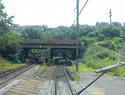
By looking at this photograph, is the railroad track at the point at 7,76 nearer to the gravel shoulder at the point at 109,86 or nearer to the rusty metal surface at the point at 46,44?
the gravel shoulder at the point at 109,86

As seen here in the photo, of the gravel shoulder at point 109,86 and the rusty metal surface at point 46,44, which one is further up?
the rusty metal surface at point 46,44

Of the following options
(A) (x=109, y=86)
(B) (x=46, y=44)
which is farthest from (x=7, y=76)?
(B) (x=46, y=44)

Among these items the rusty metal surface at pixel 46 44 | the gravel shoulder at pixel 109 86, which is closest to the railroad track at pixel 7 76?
the gravel shoulder at pixel 109 86

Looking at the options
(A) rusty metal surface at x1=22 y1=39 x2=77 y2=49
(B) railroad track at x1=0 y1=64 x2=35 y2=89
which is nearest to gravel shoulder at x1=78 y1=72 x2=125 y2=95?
(B) railroad track at x1=0 y1=64 x2=35 y2=89

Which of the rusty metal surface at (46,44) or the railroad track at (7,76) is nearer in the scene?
the railroad track at (7,76)

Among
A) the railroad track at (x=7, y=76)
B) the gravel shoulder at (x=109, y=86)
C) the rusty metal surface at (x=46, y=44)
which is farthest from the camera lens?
the rusty metal surface at (x=46, y=44)

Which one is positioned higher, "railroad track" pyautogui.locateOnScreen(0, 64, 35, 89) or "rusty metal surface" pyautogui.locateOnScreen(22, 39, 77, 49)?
"rusty metal surface" pyautogui.locateOnScreen(22, 39, 77, 49)

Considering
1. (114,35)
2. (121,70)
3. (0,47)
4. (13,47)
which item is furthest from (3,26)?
(114,35)

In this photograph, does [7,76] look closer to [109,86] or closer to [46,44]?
[109,86]

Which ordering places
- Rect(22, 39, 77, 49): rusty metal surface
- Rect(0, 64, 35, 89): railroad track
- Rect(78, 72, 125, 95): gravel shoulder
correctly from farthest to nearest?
Rect(22, 39, 77, 49): rusty metal surface
Rect(0, 64, 35, 89): railroad track
Rect(78, 72, 125, 95): gravel shoulder

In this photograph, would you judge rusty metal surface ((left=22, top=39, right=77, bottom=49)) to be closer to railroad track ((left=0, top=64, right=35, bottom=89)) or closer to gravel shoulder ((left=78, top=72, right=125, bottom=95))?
railroad track ((left=0, top=64, right=35, bottom=89))

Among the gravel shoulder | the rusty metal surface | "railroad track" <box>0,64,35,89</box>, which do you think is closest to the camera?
the gravel shoulder

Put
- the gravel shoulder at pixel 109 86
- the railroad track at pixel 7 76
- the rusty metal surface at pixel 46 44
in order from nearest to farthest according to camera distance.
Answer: the gravel shoulder at pixel 109 86, the railroad track at pixel 7 76, the rusty metal surface at pixel 46 44

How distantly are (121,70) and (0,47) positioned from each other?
89.0 feet
